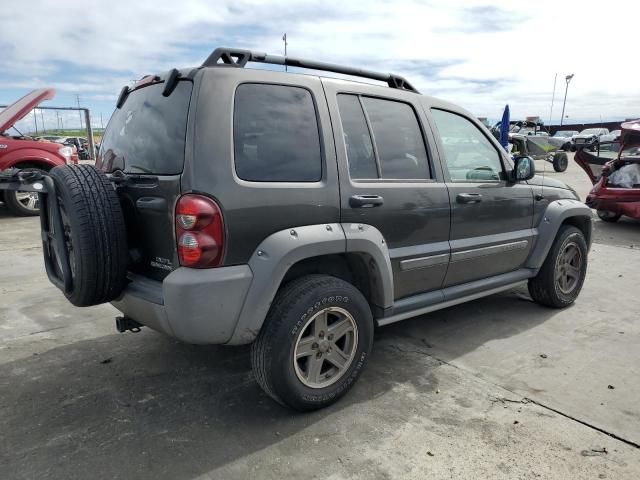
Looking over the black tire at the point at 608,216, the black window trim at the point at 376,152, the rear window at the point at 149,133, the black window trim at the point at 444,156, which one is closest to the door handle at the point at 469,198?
the black window trim at the point at 444,156

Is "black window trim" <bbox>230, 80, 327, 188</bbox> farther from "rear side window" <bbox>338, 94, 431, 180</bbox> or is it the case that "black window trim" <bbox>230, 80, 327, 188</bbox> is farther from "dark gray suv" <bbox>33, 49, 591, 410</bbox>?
"rear side window" <bbox>338, 94, 431, 180</bbox>

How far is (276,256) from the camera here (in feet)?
8.02

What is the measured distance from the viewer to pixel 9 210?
9.76 m

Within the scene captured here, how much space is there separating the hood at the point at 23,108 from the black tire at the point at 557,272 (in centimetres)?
855

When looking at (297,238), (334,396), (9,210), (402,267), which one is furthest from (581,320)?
(9,210)

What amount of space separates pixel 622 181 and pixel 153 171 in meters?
8.93

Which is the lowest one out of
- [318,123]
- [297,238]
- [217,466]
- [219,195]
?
[217,466]

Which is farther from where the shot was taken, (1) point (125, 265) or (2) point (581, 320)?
(2) point (581, 320)

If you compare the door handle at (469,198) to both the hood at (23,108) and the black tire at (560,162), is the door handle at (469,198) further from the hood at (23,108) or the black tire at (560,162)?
the black tire at (560,162)

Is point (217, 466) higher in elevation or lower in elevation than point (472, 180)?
lower

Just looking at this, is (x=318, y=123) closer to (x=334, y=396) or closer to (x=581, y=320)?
(x=334, y=396)

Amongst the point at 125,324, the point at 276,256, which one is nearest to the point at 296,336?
the point at 276,256

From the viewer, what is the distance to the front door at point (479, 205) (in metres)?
3.50

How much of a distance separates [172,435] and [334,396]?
2.96ft
